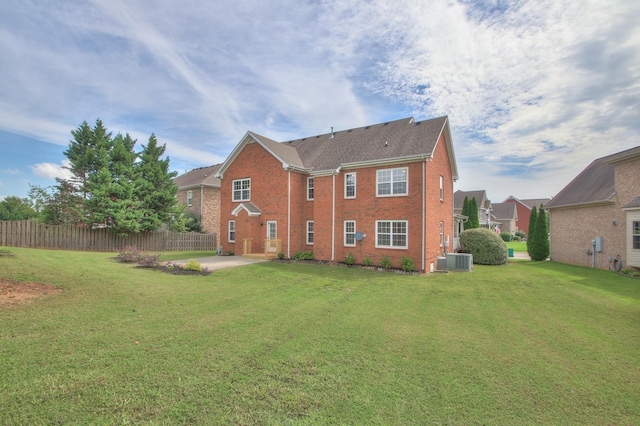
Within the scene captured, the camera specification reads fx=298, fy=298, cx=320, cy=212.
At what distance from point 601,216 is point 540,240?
20.6 feet

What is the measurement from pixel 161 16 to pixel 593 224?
26.4 metres

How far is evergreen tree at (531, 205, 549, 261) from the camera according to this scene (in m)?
24.5

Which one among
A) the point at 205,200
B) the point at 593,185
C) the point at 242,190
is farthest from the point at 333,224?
the point at 593,185

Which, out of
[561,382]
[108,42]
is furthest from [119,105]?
[561,382]

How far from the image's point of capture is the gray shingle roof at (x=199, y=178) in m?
31.7

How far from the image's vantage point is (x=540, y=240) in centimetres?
2453

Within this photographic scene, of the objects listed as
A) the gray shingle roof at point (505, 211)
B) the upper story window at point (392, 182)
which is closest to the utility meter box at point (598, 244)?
the upper story window at point (392, 182)

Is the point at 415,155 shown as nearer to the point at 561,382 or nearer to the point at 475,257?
the point at 475,257

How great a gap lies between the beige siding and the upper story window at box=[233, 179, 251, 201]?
892 inches

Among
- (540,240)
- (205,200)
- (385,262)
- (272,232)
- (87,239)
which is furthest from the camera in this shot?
(205,200)

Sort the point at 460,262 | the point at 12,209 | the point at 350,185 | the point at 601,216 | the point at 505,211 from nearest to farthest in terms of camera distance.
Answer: the point at 460,262
the point at 350,185
the point at 601,216
the point at 12,209
the point at 505,211

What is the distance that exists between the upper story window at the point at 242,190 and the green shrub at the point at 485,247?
1601cm

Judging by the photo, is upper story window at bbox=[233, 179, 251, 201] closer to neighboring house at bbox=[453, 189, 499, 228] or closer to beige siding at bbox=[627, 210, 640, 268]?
beige siding at bbox=[627, 210, 640, 268]

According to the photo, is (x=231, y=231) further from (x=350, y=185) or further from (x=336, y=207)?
(x=350, y=185)
